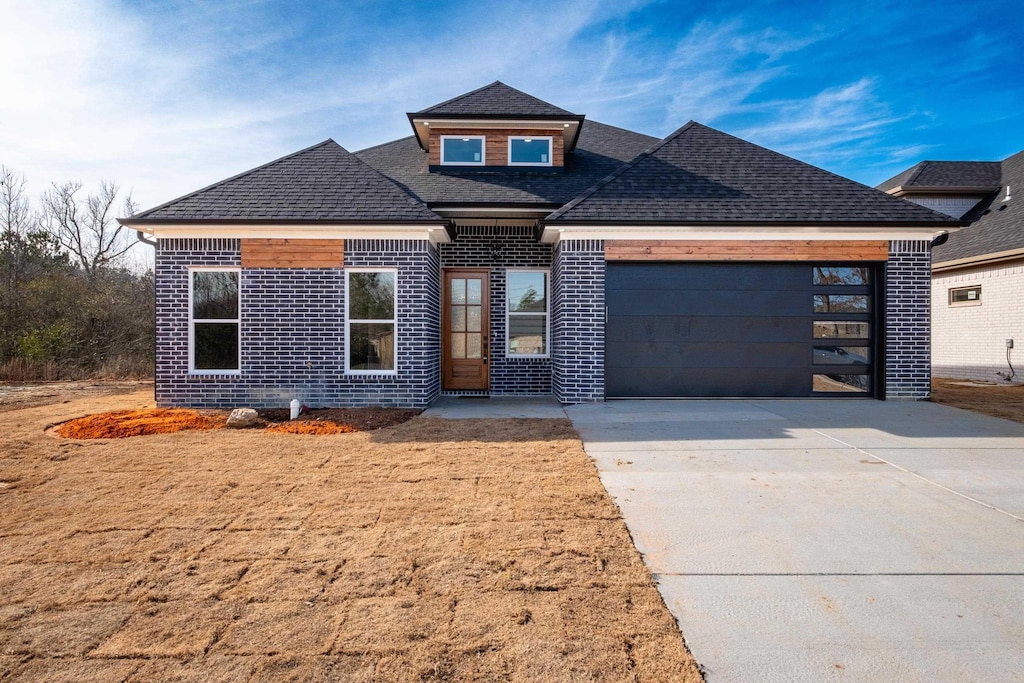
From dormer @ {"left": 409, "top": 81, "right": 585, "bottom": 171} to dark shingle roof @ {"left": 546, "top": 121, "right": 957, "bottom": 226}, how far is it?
7.95 feet

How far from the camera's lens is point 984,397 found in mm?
10453

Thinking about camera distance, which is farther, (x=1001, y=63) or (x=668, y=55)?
(x=1001, y=63)

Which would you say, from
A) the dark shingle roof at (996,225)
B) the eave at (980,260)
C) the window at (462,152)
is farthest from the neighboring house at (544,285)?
the dark shingle roof at (996,225)

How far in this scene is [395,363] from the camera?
9.30 m

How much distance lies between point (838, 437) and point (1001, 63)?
53.4 feet

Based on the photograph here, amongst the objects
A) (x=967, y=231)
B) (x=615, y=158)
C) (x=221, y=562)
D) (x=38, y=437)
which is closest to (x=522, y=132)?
(x=615, y=158)

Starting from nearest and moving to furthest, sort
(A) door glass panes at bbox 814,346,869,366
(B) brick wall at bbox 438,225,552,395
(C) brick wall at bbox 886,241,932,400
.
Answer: (C) brick wall at bbox 886,241,932,400 → (A) door glass panes at bbox 814,346,869,366 → (B) brick wall at bbox 438,225,552,395

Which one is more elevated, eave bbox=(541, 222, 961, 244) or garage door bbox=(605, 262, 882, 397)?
eave bbox=(541, 222, 961, 244)

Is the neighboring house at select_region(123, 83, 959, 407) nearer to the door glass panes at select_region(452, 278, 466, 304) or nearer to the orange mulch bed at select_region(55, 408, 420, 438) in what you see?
the door glass panes at select_region(452, 278, 466, 304)

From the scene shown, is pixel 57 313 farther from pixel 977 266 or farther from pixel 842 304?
pixel 977 266

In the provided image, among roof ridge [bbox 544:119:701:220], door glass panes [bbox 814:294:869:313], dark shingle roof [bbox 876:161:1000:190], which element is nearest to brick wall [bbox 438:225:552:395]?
roof ridge [bbox 544:119:701:220]

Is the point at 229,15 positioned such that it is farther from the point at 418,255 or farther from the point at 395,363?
the point at 395,363

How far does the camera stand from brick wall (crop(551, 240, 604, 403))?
376 inches

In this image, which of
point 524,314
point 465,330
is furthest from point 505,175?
point 465,330
